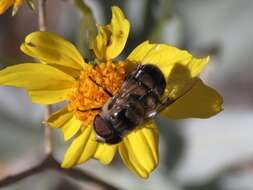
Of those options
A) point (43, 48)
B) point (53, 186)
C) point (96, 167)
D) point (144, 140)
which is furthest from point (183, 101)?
point (53, 186)

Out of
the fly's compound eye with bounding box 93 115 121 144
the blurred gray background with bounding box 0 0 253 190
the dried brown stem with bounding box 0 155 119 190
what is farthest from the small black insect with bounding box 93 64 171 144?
the blurred gray background with bounding box 0 0 253 190

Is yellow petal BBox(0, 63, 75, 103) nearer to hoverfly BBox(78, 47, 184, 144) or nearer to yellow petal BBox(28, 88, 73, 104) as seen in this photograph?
yellow petal BBox(28, 88, 73, 104)

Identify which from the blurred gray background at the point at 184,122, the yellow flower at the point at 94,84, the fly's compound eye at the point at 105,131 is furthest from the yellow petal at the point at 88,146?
the blurred gray background at the point at 184,122

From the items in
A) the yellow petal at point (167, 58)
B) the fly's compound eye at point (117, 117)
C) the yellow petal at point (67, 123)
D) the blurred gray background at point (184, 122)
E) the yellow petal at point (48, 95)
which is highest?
the yellow petal at point (167, 58)

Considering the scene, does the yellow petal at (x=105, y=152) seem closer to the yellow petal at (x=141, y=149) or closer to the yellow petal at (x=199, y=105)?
the yellow petal at (x=141, y=149)

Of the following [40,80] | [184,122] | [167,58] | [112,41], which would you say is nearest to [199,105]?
[167,58]

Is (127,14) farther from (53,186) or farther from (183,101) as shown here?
(183,101)
